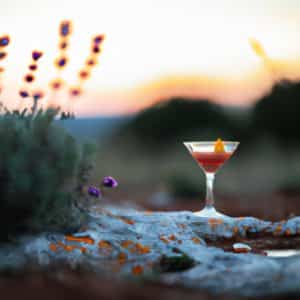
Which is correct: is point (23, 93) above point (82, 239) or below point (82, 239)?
above

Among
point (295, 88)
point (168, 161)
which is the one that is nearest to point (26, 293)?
point (168, 161)

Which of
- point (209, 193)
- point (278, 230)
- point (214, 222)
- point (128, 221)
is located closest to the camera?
point (128, 221)

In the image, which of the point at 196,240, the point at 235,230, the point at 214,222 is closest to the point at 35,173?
the point at 196,240

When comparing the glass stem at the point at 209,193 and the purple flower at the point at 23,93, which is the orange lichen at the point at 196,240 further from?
the purple flower at the point at 23,93

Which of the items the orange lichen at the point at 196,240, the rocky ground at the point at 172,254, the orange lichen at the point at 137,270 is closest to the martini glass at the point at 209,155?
the rocky ground at the point at 172,254

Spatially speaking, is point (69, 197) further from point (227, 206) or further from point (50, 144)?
point (227, 206)

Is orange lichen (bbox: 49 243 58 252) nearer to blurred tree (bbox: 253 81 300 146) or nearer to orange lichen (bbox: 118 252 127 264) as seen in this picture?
orange lichen (bbox: 118 252 127 264)

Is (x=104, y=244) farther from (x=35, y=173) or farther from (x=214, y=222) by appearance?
(x=214, y=222)
